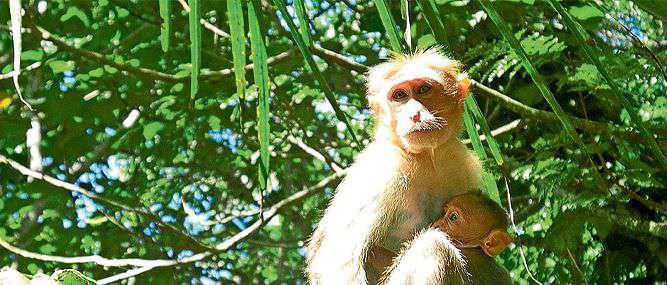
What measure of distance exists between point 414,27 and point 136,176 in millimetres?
2956

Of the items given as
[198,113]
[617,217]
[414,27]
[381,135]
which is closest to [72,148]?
[198,113]

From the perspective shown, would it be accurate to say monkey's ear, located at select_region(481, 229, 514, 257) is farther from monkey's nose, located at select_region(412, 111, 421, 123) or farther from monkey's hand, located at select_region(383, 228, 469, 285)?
monkey's nose, located at select_region(412, 111, 421, 123)

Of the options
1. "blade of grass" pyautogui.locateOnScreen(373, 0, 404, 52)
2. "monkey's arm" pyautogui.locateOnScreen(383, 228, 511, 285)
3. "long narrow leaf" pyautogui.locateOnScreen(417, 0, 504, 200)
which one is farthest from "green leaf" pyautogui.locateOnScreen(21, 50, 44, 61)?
"blade of grass" pyautogui.locateOnScreen(373, 0, 404, 52)

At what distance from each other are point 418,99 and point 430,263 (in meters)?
0.88

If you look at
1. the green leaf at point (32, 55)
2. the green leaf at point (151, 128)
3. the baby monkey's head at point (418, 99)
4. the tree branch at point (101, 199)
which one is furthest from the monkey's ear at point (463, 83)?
the green leaf at point (32, 55)

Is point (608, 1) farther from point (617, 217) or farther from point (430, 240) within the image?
point (430, 240)

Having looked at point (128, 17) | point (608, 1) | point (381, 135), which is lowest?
point (381, 135)

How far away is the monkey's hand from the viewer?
12.5 feet

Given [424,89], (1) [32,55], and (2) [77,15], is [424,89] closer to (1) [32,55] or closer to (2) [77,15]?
(2) [77,15]

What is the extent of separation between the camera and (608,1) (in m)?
6.04

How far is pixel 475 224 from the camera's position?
13.2 ft

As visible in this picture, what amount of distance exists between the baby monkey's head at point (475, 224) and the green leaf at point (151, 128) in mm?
3412

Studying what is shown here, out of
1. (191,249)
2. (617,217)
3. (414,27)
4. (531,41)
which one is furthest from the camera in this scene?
(191,249)

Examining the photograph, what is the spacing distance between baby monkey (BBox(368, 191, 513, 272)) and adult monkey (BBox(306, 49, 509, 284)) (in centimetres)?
7
